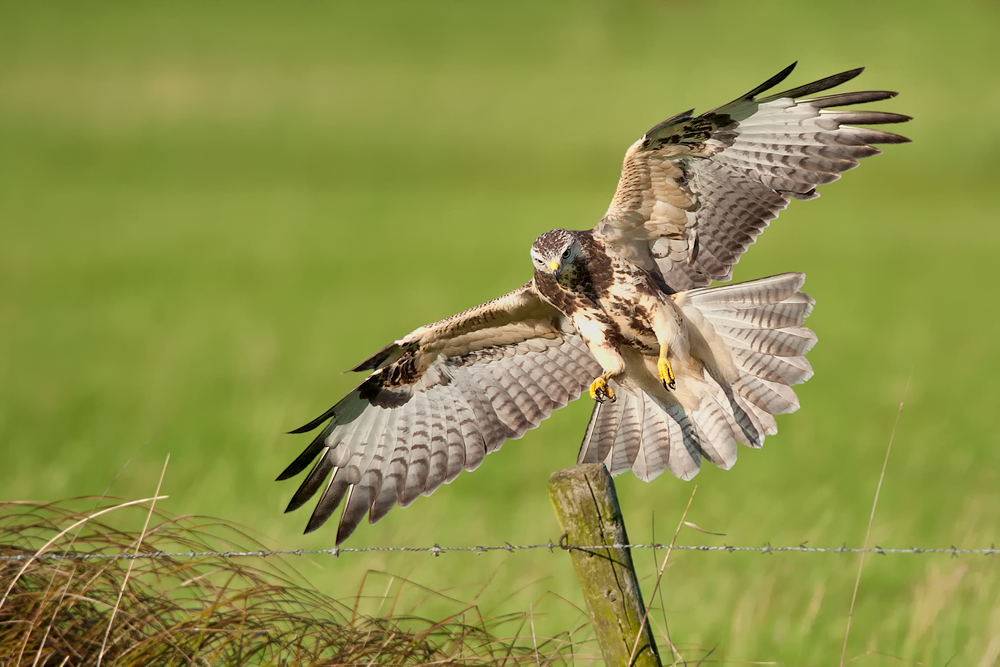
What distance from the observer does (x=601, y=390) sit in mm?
4605

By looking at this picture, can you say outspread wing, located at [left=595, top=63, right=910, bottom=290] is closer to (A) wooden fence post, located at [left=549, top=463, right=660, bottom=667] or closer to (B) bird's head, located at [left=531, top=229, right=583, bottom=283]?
(B) bird's head, located at [left=531, top=229, right=583, bottom=283]

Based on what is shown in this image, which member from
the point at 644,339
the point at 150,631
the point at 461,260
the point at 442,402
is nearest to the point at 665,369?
the point at 644,339

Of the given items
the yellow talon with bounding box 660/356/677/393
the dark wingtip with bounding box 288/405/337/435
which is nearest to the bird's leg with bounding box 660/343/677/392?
the yellow talon with bounding box 660/356/677/393

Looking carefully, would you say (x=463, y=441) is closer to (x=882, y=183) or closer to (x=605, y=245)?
(x=605, y=245)

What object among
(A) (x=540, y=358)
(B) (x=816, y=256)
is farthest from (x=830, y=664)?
(B) (x=816, y=256)

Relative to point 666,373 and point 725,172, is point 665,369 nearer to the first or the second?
point 666,373

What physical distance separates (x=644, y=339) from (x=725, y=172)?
78 centimetres

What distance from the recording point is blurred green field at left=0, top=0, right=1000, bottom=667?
6871mm

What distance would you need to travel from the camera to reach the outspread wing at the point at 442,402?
4.50 m

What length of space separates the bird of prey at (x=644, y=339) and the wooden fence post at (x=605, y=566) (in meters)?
1.40

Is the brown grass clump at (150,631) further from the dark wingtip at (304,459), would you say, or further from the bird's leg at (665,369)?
the bird's leg at (665,369)

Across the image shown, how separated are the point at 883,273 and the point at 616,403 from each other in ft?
46.0

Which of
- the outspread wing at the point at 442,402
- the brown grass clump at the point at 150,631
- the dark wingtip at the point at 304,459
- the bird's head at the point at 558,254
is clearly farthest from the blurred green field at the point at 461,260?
the bird's head at the point at 558,254

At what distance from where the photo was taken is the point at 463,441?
4785 millimetres
